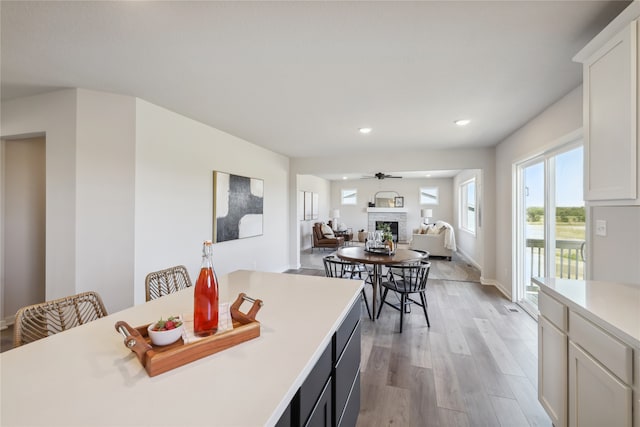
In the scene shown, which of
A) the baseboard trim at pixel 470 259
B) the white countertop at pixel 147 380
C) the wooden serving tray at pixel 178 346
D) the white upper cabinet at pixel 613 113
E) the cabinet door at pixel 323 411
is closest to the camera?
the white countertop at pixel 147 380

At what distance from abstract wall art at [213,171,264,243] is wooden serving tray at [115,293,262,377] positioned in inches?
113

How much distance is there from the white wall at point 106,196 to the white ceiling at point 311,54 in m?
0.24

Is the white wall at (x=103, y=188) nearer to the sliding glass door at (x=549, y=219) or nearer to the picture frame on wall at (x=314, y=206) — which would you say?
the sliding glass door at (x=549, y=219)

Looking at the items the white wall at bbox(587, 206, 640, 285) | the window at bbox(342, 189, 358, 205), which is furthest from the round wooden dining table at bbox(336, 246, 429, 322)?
the window at bbox(342, 189, 358, 205)

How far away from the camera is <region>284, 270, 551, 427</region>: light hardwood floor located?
1.80m

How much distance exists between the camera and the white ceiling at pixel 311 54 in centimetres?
151

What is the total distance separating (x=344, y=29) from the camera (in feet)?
5.40

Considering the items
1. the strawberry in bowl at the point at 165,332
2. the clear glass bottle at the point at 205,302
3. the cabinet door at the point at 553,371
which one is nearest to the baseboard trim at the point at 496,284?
the cabinet door at the point at 553,371

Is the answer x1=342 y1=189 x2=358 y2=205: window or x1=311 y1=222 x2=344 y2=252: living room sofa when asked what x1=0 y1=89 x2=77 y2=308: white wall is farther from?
x1=342 y1=189 x2=358 y2=205: window

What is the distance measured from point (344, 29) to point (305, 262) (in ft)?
17.8

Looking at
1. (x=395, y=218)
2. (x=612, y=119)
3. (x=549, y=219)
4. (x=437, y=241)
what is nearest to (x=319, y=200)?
(x=395, y=218)

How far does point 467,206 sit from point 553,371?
21.7ft

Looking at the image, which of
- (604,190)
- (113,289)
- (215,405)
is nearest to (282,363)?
(215,405)

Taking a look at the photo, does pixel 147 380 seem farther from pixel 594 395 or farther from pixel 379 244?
pixel 379 244
